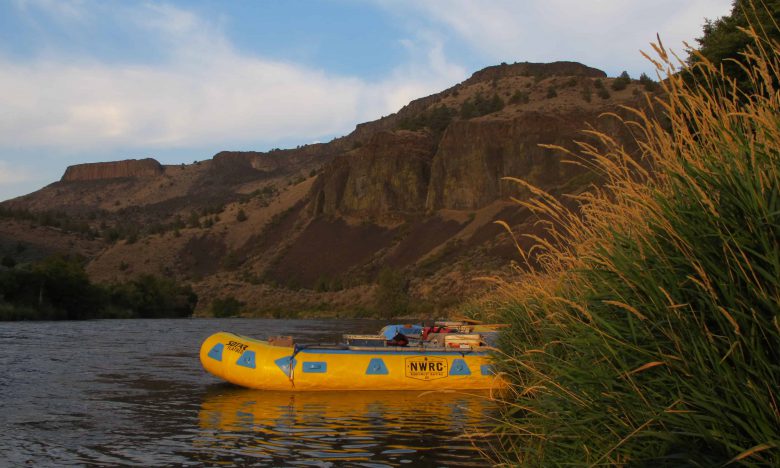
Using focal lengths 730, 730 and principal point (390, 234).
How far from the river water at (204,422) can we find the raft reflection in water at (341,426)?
0.02m

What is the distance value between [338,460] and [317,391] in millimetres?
6989

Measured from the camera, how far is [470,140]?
76.1 m

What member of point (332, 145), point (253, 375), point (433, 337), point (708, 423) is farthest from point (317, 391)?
point (332, 145)

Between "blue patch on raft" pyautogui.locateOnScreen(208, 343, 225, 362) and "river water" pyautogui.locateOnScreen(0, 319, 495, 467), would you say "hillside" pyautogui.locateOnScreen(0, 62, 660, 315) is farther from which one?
"river water" pyautogui.locateOnScreen(0, 319, 495, 467)

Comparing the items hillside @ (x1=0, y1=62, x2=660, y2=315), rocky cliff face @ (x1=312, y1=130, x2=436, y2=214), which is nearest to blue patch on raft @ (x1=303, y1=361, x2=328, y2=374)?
hillside @ (x1=0, y1=62, x2=660, y2=315)

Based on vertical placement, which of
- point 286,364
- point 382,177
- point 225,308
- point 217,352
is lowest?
point 225,308

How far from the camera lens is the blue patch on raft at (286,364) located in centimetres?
1636

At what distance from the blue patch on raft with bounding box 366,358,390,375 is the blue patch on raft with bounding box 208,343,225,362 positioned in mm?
3571

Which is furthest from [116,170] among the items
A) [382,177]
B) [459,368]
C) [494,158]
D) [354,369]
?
[459,368]

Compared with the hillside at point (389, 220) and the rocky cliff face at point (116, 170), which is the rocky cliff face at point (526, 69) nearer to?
the hillside at point (389, 220)

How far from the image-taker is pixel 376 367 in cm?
1638

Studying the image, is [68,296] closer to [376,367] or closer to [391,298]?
[391,298]

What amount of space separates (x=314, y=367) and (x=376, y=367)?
1393mm

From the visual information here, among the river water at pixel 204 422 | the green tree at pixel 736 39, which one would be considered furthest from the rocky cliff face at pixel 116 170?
the green tree at pixel 736 39
